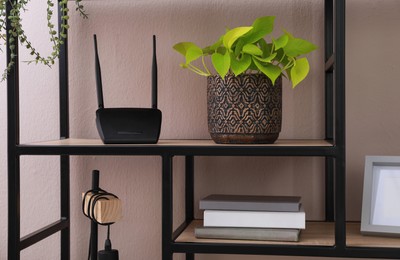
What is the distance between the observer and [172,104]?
1.49 meters

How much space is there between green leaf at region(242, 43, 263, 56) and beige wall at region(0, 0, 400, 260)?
0.31m

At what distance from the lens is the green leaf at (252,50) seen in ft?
3.77

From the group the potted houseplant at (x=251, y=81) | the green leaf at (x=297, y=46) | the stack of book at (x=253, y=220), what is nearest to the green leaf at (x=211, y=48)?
the potted houseplant at (x=251, y=81)

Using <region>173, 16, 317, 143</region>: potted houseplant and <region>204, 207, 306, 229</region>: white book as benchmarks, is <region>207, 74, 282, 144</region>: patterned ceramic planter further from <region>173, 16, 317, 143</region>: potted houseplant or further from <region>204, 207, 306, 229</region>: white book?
<region>204, 207, 306, 229</region>: white book

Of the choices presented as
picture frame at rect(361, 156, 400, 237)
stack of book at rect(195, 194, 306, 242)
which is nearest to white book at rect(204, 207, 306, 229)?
stack of book at rect(195, 194, 306, 242)

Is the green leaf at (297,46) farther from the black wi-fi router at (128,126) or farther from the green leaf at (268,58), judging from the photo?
Result: the black wi-fi router at (128,126)

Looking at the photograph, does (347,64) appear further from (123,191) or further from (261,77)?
(123,191)

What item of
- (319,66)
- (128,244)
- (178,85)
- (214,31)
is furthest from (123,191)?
(319,66)

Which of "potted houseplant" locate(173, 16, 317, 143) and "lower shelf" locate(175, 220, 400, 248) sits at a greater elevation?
"potted houseplant" locate(173, 16, 317, 143)

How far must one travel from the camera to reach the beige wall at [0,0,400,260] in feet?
4.57

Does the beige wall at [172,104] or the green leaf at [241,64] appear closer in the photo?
the green leaf at [241,64]

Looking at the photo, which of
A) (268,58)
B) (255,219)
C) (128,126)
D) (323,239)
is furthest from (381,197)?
(128,126)

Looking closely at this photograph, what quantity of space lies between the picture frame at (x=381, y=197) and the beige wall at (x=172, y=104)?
19 centimetres

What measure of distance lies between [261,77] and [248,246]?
33 centimetres
